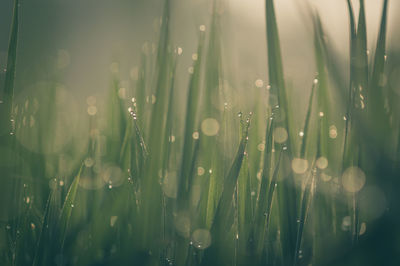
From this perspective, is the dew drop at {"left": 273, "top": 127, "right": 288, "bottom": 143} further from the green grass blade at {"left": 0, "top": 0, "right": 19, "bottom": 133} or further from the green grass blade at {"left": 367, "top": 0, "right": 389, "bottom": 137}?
the green grass blade at {"left": 0, "top": 0, "right": 19, "bottom": 133}

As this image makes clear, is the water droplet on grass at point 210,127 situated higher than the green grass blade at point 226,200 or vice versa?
the water droplet on grass at point 210,127

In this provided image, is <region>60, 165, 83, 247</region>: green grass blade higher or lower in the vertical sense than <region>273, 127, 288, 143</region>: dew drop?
lower

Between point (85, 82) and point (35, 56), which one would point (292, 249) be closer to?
point (35, 56)

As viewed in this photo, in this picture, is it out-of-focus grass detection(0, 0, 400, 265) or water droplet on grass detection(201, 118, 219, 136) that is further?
water droplet on grass detection(201, 118, 219, 136)

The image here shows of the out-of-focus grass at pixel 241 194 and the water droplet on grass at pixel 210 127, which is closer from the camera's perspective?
the out-of-focus grass at pixel 241 194

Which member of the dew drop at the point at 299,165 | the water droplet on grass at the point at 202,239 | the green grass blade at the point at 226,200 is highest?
the dew drop at the point at 299,165

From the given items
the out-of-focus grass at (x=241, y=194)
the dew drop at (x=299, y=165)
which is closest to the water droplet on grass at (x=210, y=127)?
the out-of-focus grass at (x=241, y=194)

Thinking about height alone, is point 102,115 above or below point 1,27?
below

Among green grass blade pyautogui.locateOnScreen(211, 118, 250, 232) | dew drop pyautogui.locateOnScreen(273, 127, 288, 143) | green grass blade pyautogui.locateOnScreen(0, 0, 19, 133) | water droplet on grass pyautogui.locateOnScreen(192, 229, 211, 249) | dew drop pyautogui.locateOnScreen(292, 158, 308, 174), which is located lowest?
water droplet on grass pyautogui.locateOnScreen(192, 229, 211, 249)

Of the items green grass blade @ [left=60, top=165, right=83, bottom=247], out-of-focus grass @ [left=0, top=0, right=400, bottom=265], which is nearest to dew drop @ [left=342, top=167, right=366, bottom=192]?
out-of-focus grass @ [left=0, top=0, right=400, bottom=265]

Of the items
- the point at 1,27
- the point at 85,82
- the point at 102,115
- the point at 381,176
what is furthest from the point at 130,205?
the point at 1,27

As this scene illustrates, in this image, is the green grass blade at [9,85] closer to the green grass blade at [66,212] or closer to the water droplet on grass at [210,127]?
the green grass blade at [66,212]
